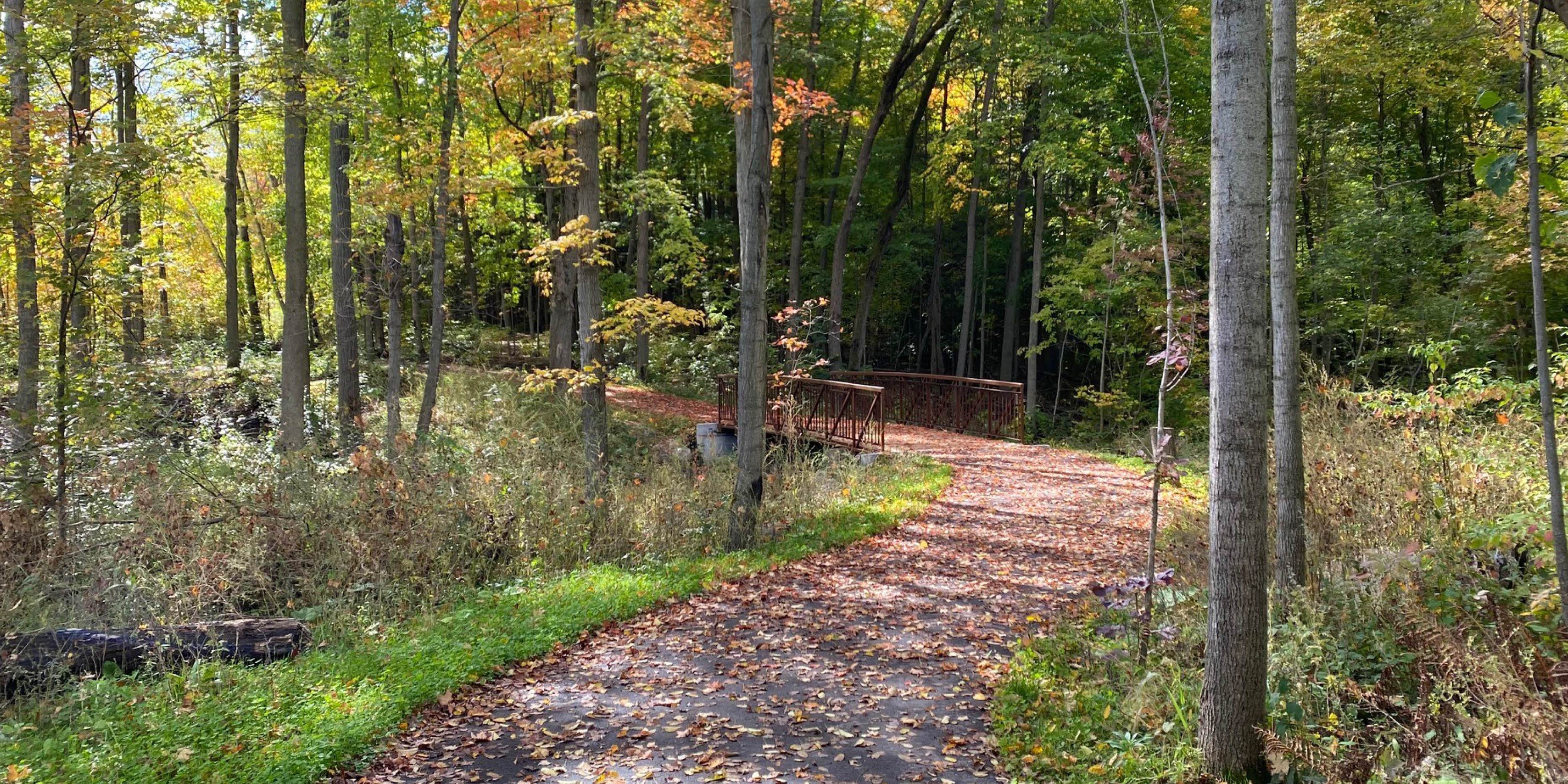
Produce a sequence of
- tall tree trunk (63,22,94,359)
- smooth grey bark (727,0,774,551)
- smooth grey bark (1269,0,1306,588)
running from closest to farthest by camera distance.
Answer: smooth grey bark (1269,0,1306,588)
tall tree trunk (63,22,94,359)
smooth grey bark (727,0,774,551)

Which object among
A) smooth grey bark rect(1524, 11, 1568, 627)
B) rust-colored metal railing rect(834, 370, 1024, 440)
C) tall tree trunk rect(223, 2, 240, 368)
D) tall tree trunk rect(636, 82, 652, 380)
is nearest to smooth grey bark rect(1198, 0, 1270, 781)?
smooth grey bark rect(1524, 11, 1568, 627)

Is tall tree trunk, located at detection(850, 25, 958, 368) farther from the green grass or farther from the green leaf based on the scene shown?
the green leaf

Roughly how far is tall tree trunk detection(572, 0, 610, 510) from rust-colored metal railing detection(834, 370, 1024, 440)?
242 inches

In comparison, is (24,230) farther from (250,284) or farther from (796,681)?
(250,284)

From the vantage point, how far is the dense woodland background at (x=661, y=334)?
395 cm

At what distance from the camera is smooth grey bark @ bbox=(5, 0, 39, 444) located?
21.5ft

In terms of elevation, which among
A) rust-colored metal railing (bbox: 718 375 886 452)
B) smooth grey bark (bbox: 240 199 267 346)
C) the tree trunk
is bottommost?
rust-colored metal railing (bbox: 718 375 886 452)

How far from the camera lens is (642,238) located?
65.6 feet

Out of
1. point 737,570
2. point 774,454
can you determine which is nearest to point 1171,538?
point 737,570

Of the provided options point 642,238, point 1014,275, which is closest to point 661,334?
point 642,238

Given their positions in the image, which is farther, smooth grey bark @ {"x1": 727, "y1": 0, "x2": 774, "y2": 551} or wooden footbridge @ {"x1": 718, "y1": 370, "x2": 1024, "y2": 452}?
wooden footbridge @ {"x1": 718, "y1": 370, "x2": 1024, "y2": 452}

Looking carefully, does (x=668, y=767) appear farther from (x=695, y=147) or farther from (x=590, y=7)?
(x=695, y=147)

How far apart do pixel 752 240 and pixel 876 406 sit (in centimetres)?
599

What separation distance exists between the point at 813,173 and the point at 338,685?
23437 millimetres
